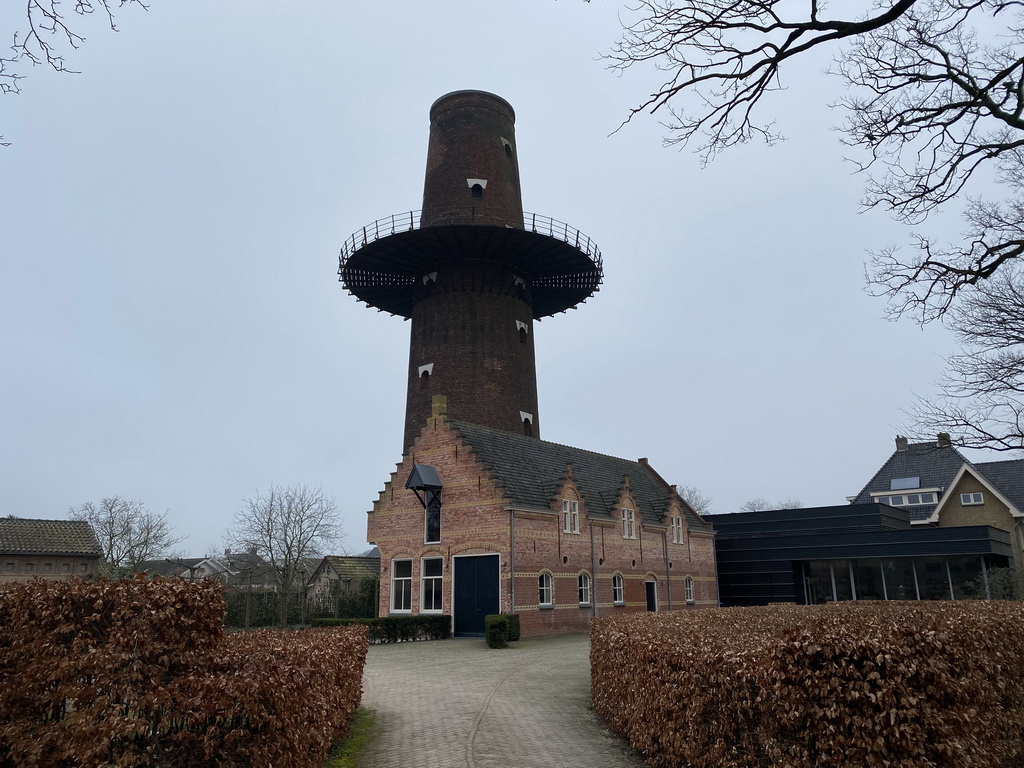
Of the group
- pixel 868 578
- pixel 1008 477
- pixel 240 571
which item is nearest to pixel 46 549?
pixel 240 571

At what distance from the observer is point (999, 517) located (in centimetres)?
4319

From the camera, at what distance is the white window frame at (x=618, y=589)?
29703mm

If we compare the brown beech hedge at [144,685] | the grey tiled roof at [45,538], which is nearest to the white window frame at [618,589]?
the brown beech hedge at [144,685]

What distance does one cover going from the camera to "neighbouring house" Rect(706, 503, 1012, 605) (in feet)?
117

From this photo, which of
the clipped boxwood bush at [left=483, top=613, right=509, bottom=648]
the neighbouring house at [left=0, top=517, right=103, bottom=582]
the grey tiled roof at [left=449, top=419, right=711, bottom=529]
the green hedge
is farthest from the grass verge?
the neighbouring house at [left=0, top=517, right=103, bottom=582]

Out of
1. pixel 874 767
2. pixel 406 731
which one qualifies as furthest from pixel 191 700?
pixel 874 767

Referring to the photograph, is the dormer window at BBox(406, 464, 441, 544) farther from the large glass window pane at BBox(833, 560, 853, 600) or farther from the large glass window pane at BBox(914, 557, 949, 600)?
the large glass window pane at BBox(914, 557, 949, 600)

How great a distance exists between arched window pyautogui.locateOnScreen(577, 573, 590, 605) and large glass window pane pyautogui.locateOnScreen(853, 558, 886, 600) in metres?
17.7

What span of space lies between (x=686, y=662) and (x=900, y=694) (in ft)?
7.03

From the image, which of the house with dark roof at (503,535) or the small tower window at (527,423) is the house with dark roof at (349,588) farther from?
the small tower window at (527,423)

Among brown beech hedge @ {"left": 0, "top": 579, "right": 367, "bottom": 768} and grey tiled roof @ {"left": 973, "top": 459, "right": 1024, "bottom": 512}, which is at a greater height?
grey tiled roof @ {"left": 973, "top": 459, "right": 1024, "bottom": 512}

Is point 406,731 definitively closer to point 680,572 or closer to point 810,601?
point 680,572

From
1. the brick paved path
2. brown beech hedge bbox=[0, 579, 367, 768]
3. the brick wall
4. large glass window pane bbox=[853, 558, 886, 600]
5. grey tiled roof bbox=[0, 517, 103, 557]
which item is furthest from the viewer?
grey tiled roof bbox=[0, 517, 103, 557]

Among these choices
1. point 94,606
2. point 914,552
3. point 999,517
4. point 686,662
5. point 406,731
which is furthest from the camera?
point 999,517
